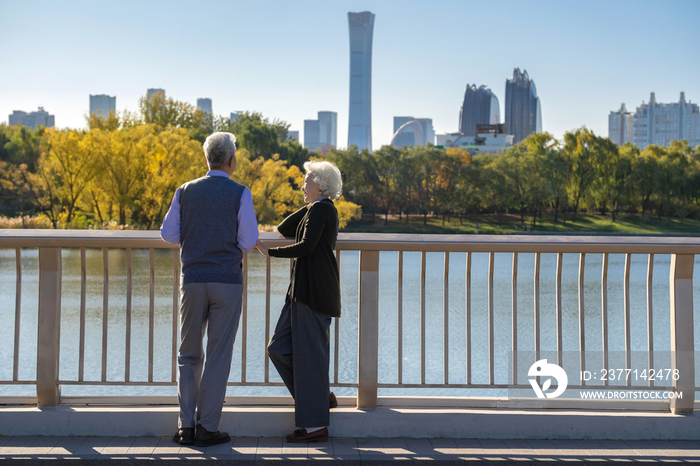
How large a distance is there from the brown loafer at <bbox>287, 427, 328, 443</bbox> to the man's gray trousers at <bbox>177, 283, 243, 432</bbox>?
0.40m

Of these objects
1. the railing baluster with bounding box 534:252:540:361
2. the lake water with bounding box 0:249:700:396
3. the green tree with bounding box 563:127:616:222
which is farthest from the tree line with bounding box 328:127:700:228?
the railing baluster with bounding box 534:252:540:361

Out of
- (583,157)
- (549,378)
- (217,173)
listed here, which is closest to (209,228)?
(217,173)

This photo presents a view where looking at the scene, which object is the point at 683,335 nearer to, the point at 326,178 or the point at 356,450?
the point at 356,450

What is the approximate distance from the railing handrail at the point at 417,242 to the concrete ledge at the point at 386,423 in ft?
2.86

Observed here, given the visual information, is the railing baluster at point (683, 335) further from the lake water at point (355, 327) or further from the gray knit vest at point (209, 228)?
the gray knit vest at point (209, 228)

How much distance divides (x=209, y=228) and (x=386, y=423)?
139 centimetres

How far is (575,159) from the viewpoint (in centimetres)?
5484

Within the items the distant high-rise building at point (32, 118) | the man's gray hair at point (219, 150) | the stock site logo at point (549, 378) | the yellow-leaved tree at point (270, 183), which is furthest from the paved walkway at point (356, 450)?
the distant high-rise building at point (32, 118)

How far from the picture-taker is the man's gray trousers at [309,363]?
115 inches

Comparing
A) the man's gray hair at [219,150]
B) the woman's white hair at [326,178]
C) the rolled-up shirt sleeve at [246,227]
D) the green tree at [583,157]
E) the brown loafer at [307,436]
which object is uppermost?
the green tree at [583,157]

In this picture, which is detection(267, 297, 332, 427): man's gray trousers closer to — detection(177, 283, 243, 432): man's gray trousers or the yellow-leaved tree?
detection(177, 283, 243, 432): man's gray trousers

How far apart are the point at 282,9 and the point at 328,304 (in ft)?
281

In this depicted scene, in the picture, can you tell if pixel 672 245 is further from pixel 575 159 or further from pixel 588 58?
pixel 588 58

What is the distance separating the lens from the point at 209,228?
9.02ft
